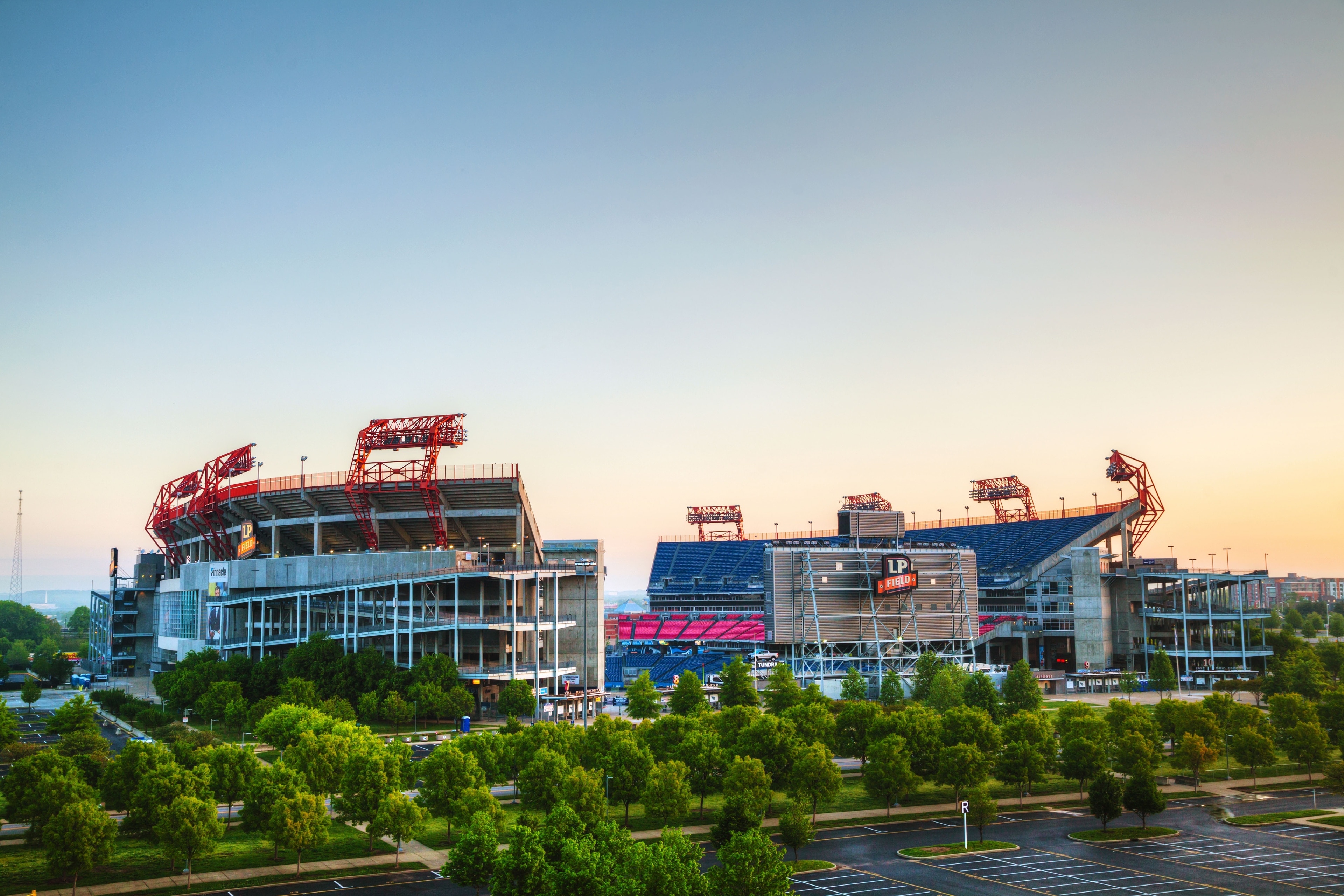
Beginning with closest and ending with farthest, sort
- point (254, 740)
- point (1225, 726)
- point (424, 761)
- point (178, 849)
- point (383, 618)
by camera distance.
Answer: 1. point (178, 849)
2. point (424, 761)
3. point (1225, 726)
4. point (254, 740)
5. point (383, 618)

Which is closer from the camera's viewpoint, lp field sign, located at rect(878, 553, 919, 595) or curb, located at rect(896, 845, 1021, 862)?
curb, located at rect(896, 845, 1021, 862)

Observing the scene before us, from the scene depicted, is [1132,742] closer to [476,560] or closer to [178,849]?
[178,849]

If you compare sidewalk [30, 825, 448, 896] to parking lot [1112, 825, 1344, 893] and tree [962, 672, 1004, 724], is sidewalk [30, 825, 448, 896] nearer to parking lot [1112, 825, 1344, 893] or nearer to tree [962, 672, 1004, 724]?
parking lot [1112, 825, 1344, 893]

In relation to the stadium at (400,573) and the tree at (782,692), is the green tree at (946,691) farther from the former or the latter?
the stadium at (400,573)

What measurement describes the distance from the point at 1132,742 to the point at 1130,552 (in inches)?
4241

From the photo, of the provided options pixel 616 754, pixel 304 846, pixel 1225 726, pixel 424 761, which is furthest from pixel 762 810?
pixel 1225 726

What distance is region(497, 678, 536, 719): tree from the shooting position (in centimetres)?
9844

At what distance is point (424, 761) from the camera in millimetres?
61344

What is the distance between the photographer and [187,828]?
5122cm

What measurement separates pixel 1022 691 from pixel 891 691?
49.0 feet

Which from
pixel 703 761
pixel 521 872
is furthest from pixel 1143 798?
pixel 521 872

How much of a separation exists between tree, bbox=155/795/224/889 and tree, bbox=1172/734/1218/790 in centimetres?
6240

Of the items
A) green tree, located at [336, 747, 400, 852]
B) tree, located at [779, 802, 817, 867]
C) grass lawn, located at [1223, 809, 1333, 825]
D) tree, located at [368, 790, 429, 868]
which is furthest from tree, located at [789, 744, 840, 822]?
grass lawn, located at [1223, 809, 1333, 825]

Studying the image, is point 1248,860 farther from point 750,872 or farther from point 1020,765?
point 750,872
